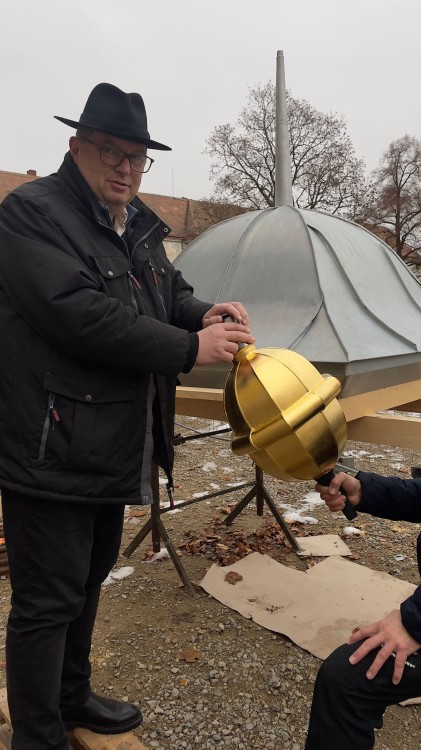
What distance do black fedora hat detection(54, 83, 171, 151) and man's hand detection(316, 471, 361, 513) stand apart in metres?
1.28

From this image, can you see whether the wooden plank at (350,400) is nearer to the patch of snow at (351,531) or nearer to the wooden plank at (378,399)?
the wooden plank at (378,399)

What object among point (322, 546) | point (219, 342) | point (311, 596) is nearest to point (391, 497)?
point (219, 342)

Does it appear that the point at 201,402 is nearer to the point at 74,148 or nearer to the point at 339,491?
the point at 339,491

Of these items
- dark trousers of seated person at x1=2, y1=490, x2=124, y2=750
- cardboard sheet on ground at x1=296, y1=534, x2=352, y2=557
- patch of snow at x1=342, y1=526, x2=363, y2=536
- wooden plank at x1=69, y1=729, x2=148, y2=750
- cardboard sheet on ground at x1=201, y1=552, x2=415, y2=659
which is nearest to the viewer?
dark trousers of seated person at x1=2, y1=490, x2=124, y2=750

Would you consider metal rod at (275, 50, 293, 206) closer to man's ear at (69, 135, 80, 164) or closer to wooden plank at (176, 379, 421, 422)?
wooden plank at (176, 379, 421, 422)

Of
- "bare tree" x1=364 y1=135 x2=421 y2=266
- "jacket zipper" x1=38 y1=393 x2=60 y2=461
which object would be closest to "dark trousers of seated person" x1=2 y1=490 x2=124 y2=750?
"jacket zipper" x1=38 y1=393 x2=60 y2=461

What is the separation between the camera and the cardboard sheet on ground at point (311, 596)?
328cm

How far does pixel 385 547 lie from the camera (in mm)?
4535

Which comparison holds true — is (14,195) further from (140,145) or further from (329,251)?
(329,251)

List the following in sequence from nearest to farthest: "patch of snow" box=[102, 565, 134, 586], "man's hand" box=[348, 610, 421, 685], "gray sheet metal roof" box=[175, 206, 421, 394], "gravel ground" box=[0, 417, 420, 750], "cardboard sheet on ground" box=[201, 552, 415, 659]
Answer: "man's hand" box=[348, 610, 421, 685] < "gravel ground" box=[0, 417, 420, 750] < "gray sheet metal roof" box=[175, 206, 421, 394] < "cardboard sheet on ground" box=[201, 552, 415, 659] < "patch of snow" box=[102, 565, 134, 586]

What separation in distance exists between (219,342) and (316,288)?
166cm

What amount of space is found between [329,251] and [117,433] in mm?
2339

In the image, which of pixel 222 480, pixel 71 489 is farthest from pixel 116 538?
pixel 222 480

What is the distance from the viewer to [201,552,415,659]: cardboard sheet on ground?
328cm
